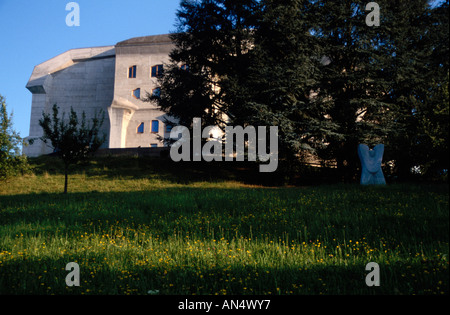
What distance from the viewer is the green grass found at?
4.44 meters

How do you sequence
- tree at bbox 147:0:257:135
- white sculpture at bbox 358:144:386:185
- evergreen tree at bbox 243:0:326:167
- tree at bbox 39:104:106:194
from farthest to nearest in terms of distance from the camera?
tree at bbox 147:0:257:135
evergreen tree at bbox 243:0:326:167
tree at bbox 39:104:106:194
white sculpture at bbox 358:144:386:185

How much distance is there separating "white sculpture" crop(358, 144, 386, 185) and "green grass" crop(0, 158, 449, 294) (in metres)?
3.24

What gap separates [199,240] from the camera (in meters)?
6.78

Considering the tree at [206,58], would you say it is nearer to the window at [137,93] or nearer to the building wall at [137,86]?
the building wall at [137,86]

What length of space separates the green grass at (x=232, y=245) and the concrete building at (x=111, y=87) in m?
29.6

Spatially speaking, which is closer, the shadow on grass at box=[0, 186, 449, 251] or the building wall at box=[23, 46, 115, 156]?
the shadow on grass at box=[0, 186, 449, 251]

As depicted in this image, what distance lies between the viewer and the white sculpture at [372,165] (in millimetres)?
15711

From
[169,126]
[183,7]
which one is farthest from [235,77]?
[183,7]

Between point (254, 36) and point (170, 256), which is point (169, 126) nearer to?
point (254, 36)

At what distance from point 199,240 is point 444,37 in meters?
5.73

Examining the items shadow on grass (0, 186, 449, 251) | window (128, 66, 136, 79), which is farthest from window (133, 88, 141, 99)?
shadow on grass (0, 186, 449, 251)

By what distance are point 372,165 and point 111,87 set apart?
40631 mm

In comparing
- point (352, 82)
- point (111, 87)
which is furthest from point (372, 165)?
point (111, 87)

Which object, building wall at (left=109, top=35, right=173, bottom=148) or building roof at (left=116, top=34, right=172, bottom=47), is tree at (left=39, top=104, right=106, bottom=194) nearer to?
building wall at (left=109, top=35, right=173, bottom=148)
